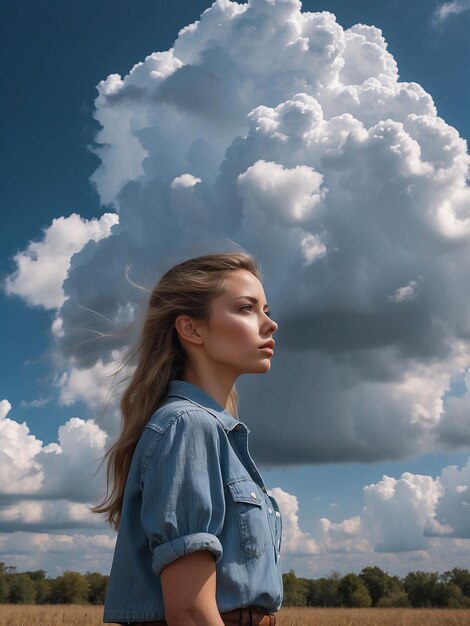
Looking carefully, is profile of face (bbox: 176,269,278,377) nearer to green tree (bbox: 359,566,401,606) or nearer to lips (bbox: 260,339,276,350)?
lips (bbox: 260,339,276,350)

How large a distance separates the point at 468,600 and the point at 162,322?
5755 centimetres

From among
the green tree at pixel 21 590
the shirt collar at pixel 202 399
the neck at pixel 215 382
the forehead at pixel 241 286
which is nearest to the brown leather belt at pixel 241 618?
the shirt collar at pixel 202 399

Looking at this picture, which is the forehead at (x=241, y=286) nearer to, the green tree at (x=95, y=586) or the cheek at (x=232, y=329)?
the cheek at (x=232, y=329)

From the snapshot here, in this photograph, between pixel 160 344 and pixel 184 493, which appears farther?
pixel 160 344

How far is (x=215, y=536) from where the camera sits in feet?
8.82

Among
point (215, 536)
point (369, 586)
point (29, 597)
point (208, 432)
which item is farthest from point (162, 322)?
point (369, 586)

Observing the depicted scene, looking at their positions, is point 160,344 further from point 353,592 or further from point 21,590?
point 21,590

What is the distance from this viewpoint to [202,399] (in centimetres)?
326

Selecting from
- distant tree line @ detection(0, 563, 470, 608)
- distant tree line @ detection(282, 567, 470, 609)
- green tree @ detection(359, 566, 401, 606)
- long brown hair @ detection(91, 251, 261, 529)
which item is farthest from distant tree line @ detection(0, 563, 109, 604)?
long brown hair @ detection(91, 251, 261, 529)

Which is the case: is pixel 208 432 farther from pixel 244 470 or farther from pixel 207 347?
pixel 207 347

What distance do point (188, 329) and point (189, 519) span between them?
1139 millimetres

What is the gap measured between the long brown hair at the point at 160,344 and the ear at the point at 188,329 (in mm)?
41

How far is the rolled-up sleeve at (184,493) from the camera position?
103 inches

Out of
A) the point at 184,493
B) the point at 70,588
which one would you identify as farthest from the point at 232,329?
the point at 70,588
